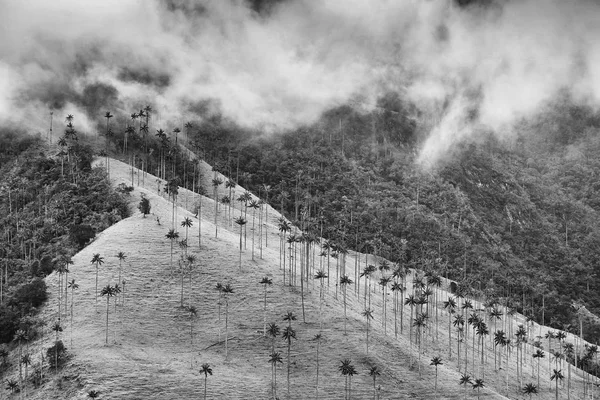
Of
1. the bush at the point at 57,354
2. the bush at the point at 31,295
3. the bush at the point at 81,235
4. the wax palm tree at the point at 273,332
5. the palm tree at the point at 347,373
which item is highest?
the bush at the point at 81,235

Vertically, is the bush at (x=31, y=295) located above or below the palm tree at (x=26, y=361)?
above

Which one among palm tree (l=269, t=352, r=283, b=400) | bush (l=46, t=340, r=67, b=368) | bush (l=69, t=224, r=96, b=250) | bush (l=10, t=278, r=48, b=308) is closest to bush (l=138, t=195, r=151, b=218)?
bush (l=69, t=224, r=96, b=250)

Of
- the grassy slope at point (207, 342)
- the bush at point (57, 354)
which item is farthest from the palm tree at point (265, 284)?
the bush at point (57, 354)

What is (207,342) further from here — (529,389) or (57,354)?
(529,389)

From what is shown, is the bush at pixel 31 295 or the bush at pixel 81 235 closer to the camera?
the bush at pixel 31 295

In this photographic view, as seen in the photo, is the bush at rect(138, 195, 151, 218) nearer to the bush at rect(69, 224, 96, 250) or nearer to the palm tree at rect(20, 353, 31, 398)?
the bush at rect(69, 224, 96, 250)

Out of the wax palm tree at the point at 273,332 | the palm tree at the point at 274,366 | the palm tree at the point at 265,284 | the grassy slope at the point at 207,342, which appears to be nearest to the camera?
the grassy slope at the point at 207,342

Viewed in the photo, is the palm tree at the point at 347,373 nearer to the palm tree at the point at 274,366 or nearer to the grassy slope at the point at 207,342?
the grassy slope at the point at 207,342

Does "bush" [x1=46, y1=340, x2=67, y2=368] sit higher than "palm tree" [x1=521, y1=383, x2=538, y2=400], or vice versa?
"bush" [x1=46, y1=340, x2=67, y2=368]
